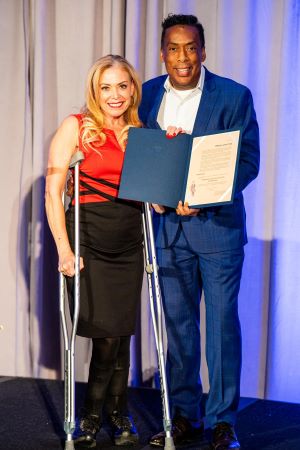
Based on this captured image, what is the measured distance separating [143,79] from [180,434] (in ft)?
7.51

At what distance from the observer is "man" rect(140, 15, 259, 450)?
3.52 meters

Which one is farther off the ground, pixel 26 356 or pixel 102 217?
pixel 102 217

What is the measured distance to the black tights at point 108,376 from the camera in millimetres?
3488

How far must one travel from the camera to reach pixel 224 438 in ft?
11.4

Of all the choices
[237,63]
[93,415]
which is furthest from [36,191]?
[93,415]

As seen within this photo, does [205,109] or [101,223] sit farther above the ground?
[205,109]

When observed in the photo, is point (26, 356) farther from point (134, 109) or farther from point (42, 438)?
point (134, 109)

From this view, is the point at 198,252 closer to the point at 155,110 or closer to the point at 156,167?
the point at 156,167

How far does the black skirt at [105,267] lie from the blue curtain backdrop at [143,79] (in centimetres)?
133

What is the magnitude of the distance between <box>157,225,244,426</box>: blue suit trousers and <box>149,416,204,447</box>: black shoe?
4 centimetres

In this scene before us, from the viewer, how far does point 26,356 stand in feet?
16.7

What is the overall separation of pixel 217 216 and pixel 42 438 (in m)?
1.44

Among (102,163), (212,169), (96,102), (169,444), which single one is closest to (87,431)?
(169,444)

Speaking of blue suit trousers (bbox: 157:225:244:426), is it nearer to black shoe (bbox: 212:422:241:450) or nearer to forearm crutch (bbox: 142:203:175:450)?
black shoe (bbox: 212:422:241:450)
